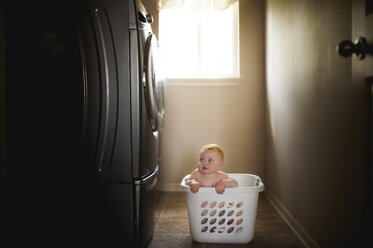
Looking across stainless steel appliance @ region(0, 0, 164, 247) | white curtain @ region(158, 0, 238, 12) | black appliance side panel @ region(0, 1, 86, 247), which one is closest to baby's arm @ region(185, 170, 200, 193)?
stainless steel appliance @ region(0, 0, 164, 247)

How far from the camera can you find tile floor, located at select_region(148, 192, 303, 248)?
193 cm

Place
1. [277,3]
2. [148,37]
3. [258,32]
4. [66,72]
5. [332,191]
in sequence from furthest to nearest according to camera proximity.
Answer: [258,32] → [277,3] → [148,37] → [66,72] → [332,191]

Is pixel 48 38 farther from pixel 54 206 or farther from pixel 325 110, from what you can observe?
pixel 325 110

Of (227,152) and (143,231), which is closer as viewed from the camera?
(143,231)

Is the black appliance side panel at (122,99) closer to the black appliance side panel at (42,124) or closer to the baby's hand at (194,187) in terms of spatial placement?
the black appliance side panel at (42,124)

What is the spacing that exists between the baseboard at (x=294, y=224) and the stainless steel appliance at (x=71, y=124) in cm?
91

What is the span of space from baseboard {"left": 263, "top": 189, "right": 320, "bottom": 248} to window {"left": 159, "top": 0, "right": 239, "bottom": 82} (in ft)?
4.36

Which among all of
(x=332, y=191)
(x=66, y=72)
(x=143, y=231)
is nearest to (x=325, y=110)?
(x=332, y=191)

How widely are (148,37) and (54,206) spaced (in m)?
1.04

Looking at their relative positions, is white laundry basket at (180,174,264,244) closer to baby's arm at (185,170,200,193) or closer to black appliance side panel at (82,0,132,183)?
baby's arm at (185,170,200,193)

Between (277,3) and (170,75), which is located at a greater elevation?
(277,3)

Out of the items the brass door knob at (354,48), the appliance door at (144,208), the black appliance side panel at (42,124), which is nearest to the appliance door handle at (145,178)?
the appliance door at (144,208)

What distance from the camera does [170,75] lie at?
333cm

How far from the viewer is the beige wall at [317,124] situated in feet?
4.31
